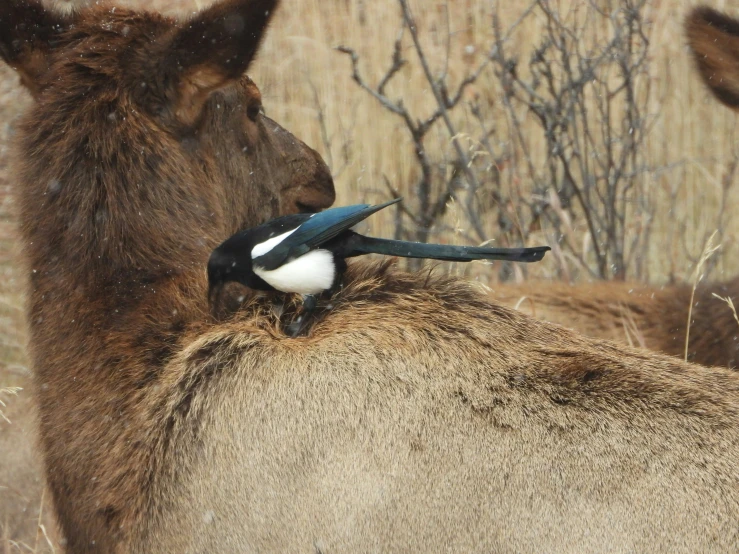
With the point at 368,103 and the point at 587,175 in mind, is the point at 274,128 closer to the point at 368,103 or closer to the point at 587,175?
the point at 587,175

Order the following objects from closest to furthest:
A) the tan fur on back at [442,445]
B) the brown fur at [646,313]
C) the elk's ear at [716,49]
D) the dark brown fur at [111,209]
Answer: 1. the tan fur on back at [442,445]
2. the dark brown fur at [111,209]
3. the elk's ear at [716,49]
4. the brown fur at [646,313]

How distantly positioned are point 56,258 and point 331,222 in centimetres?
84

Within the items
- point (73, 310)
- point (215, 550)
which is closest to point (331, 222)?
point (73, 310)

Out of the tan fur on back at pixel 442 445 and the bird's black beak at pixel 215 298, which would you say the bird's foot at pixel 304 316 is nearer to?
the tan fur on back at pixel 442 445

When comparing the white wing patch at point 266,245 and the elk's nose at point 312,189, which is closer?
the white wing patch at point 266,245

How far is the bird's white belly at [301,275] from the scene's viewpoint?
9.72ft

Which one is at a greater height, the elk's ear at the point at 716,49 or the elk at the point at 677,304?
the elk's ear at the point at 716,49

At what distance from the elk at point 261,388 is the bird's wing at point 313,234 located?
5.9 inches

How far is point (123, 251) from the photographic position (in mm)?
2996

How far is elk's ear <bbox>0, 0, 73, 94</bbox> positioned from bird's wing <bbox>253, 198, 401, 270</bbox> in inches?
40.9

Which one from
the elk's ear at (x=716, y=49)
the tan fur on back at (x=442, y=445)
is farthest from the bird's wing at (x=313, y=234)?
the elk's ear at (x=716, y=49)

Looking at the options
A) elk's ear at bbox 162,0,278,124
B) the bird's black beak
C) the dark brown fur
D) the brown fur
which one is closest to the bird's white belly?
the bird's black beak

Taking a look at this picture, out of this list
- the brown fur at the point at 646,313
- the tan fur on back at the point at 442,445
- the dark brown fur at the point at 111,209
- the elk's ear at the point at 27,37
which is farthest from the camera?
the brown fur at the point at 646,313

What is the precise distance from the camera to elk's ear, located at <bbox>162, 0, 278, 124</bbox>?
3000 mm
